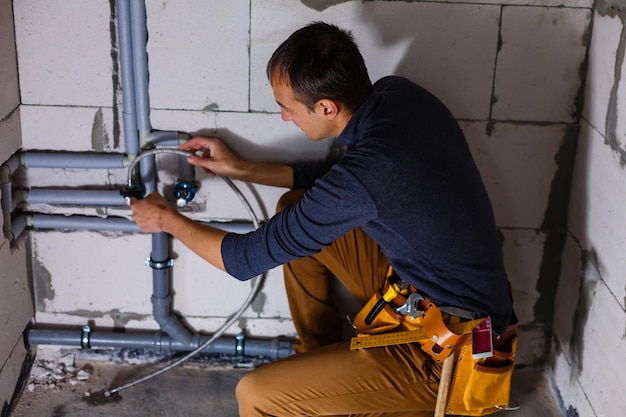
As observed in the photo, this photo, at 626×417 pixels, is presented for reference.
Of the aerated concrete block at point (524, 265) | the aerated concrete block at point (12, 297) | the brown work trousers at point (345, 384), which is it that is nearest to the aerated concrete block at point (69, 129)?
the aerated concrete block at point (12, 297)

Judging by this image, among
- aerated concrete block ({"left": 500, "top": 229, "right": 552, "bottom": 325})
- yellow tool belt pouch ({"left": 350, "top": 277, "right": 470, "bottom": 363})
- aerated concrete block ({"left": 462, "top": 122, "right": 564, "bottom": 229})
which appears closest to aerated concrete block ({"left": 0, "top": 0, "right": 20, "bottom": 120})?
yellow tool belt pouch ({"left": 350, "top": 277, "right": 470, "bottom": 363})

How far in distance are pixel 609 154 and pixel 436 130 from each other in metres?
0.60

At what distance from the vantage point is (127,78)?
8.20 ft

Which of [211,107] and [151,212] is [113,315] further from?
[211,107]

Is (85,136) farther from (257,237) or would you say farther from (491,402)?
(491,402)

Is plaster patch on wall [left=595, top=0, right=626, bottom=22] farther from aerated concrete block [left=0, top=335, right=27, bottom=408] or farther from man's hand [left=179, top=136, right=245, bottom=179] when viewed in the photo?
aerated concrete block [left=0, top=335, right=27, bottom=408]

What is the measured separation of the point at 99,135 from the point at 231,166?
0.47 metres

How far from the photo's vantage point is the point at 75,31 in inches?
98.0

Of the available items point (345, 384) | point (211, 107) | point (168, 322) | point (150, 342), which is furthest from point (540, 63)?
point (150, 342)

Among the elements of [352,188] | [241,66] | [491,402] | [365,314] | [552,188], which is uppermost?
[241,66]

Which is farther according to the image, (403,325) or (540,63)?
(540,63)

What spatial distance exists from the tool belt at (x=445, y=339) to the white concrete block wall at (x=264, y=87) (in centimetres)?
58

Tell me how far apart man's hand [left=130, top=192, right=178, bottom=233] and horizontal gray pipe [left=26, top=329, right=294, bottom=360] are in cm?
69

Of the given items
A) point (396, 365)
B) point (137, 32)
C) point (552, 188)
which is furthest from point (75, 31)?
point (552, 188)
